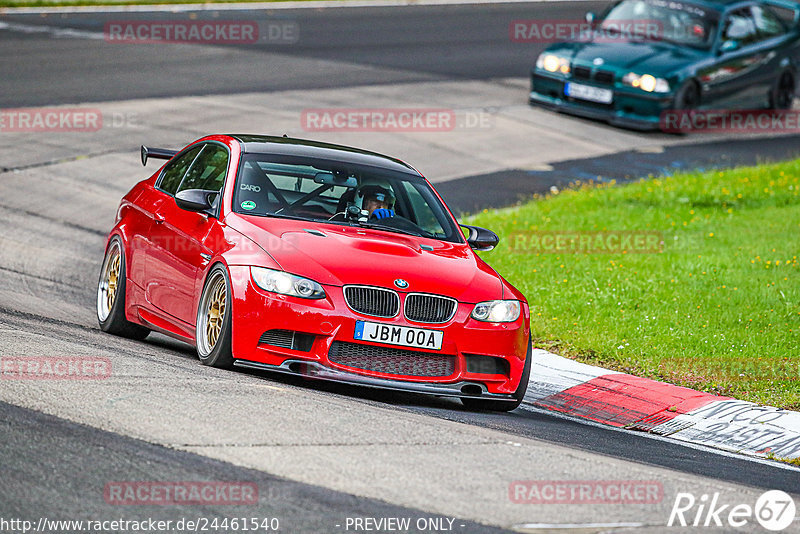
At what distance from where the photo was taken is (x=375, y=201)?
8805 mm

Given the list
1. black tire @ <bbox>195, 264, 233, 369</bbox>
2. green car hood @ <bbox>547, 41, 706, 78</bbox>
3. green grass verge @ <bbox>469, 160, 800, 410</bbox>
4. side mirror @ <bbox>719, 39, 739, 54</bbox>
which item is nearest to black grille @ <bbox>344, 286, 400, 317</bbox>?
black tire @ <bbox>195, 264, 233, 369</bbox>

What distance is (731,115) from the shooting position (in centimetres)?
2169

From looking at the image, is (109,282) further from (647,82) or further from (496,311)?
(647,82)

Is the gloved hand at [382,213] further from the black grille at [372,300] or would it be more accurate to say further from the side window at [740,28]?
the side window at [740,28]

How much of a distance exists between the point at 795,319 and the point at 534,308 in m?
2.22

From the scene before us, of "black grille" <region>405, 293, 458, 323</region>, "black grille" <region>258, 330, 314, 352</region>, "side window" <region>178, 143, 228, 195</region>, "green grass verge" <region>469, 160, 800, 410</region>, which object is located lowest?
"green grass verge" <region>469, 160, 800, 410</region>

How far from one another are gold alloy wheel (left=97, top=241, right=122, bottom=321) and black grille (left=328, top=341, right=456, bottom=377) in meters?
2.57

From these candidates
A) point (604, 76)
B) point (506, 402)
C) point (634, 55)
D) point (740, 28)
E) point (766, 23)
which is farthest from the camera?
point (766, 23)

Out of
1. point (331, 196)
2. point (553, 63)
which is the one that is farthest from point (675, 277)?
point (553, 63)

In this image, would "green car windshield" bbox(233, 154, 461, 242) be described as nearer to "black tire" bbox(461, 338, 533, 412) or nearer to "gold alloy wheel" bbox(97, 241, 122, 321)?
"black tire" bbox(461, 338, 533, 412)

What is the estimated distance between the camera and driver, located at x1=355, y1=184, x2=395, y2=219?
877 cm

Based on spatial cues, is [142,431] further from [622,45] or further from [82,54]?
[82,54]

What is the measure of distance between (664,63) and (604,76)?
964 mm

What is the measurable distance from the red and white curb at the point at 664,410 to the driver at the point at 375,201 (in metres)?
1.66
